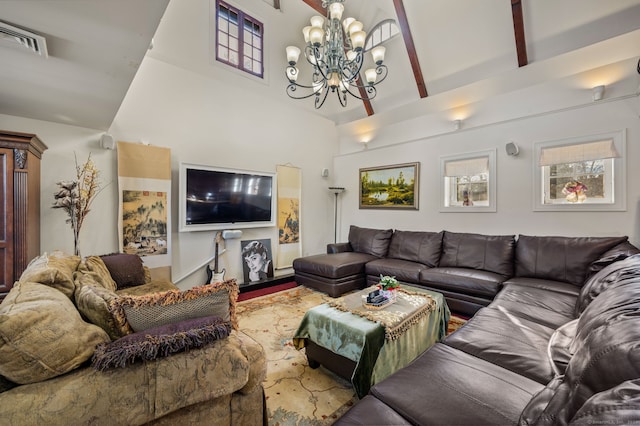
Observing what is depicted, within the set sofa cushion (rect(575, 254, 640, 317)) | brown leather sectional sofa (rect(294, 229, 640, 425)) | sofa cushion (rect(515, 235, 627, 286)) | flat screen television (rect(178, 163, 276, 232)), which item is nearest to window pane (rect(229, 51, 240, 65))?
flat screen television (rect(178, 163, 276, 232))

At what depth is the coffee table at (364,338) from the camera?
5.58ft

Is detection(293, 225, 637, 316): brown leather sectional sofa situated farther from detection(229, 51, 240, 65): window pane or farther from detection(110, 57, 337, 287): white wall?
detection(229, 51, 240, 65): window pane

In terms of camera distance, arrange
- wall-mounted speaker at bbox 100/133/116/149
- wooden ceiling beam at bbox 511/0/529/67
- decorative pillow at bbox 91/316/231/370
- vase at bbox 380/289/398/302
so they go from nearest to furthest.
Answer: decorative pillow at bbox 91/316/231/370
vase at bbox 380/289/398/302
wall-mounted speaker at bbox 100/133/116/149
wooden ceiling beam at bbox 511/0/529/67

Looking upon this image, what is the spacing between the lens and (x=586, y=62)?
3102mm

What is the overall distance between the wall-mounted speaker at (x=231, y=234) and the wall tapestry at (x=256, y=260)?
0.82 ft

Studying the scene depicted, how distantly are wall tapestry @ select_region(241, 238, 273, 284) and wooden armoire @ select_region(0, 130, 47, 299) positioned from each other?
240cm

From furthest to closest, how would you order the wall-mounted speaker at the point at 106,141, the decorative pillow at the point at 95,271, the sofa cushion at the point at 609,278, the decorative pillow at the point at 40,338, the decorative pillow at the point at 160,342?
the wall-mounted speaker at the point at 106,141
the decorative pillow at the point at 95,271
the sofa cushion at the point at 609,278
the decorative pillow at the point at 160,342
the decorative pillow at the point at 40,338

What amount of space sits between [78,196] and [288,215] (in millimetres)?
2855

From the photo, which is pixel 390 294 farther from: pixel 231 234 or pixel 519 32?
pixel 519 32

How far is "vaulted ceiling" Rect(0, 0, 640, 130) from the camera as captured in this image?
1419 millimetres

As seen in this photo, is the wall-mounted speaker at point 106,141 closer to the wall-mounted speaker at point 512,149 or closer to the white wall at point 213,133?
the white wall at point 213,133

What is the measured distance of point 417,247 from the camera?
13.3 feet

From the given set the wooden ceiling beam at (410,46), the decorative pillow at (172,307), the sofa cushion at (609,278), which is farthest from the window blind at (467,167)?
the decorative pillow at (172,307)

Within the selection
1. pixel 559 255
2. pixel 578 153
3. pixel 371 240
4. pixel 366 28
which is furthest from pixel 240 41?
pixel 559 255
